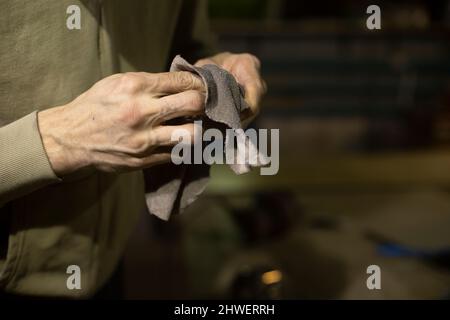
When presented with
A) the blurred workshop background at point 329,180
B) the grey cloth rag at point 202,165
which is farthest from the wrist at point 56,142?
the blurred workshop background at point 329,180

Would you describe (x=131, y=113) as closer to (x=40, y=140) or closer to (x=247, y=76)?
(x=40, y=140)

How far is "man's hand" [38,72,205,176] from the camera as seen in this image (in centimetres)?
47

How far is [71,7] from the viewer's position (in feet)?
1.79

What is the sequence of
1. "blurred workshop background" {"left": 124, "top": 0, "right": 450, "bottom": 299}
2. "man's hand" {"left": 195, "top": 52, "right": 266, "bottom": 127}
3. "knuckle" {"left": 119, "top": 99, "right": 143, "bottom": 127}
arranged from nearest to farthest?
1. "knuckle" {"left": 119, "top": 99, "right": 143, "bottom": 127}
2. "man's hand" {"left": 195, "top": 52, "right": 266, "bottom": 127}
3. "blurred workshop background" {"left": 124, "top": 0, "right": 450, "bottom": 299}

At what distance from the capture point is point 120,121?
1.55ft

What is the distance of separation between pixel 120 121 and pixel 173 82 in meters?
0.07

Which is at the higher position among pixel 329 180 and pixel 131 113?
pixel 131 113

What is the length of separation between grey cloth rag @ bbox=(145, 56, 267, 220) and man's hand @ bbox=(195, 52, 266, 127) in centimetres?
2

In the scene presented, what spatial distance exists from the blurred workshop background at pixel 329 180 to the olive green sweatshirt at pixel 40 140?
30cm

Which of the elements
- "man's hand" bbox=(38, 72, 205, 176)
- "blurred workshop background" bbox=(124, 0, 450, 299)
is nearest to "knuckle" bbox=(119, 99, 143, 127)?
"man's hand" bbox=(38, 72, 205, 176)

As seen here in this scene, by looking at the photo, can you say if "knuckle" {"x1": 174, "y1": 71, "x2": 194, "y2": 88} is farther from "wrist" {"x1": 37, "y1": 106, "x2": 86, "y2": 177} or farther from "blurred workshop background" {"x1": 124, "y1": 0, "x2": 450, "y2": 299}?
"blurred workshop background" {"x1": 124, "y1": 0, "x2": 450, "y2": 299}

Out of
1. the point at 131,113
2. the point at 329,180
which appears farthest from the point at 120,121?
the point at 329,180

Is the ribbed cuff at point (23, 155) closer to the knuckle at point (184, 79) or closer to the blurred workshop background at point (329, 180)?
the knuckle at point (184, 79)

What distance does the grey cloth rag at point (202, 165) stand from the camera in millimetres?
508
